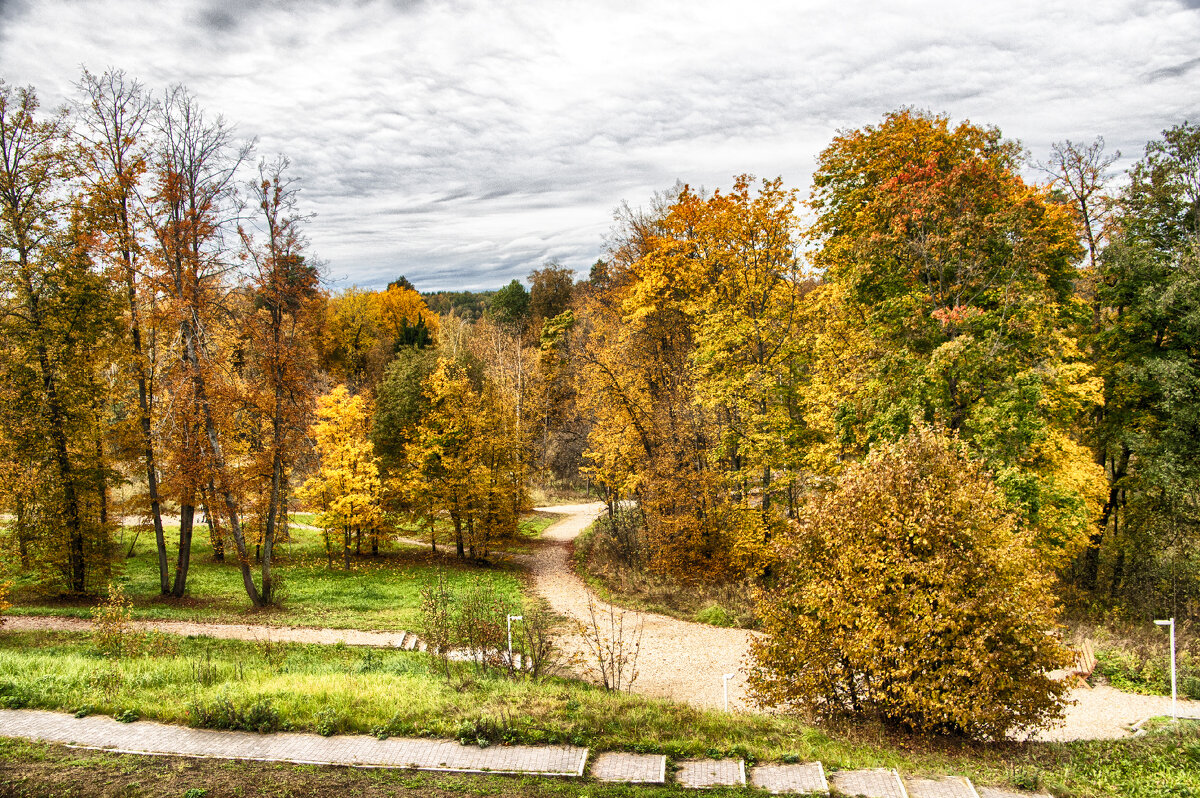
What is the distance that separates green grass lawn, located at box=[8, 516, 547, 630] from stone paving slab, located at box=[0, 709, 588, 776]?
8.14 metres

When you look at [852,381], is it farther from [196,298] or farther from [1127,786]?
[196,298]

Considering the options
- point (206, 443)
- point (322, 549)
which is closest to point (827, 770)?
point (206, 443)

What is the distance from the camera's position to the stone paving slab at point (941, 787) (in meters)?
6.67

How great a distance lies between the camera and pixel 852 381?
50.9ft

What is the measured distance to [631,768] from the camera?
717cm

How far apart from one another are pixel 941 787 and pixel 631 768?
341 centimetres

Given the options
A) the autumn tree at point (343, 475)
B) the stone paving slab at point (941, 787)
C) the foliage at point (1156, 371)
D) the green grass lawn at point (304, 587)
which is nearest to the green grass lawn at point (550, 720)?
the stone paving slab at point (941, 787)

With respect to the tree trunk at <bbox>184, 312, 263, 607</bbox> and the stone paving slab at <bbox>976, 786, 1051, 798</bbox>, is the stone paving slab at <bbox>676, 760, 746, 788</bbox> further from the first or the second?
the tree trunk at <bbox>184, 312, 263, 607</bbox>

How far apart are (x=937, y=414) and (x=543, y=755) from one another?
11.4 meters

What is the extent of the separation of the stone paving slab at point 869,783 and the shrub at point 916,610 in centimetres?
117

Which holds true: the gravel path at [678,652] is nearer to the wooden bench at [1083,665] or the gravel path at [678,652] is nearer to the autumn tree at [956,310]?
the autumn tree at [956,310]

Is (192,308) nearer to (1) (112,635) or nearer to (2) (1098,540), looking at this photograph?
(1) (112,635)

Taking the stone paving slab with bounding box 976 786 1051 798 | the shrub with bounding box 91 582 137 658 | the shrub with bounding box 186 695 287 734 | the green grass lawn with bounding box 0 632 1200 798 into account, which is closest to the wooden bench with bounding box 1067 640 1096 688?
the green grass lawn with bounding box 0 632 1200 798

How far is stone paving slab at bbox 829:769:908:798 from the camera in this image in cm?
665
